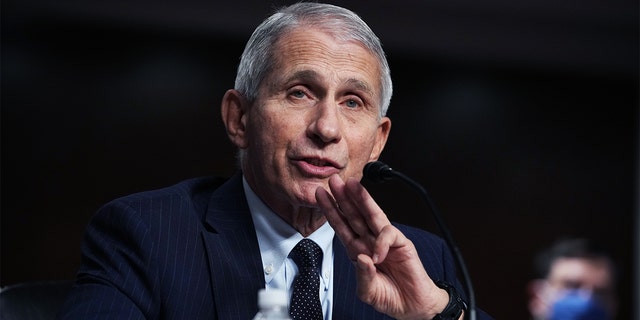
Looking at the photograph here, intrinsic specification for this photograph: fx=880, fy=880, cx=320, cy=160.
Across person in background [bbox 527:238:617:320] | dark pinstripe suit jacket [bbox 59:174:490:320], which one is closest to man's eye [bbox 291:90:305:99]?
dark pinstripe suit jacket [bbox 59:174:490:320]

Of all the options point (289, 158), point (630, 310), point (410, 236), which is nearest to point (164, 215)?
point (289, 158)

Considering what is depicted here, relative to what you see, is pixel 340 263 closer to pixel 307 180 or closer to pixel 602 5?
pixel 307 180

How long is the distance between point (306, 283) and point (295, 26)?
1.66 ft

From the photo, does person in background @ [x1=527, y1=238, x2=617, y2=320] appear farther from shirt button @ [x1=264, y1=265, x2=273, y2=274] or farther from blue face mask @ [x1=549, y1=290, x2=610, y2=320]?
shirt button @ [x1=264, y1=265, x2=273, y2=274]

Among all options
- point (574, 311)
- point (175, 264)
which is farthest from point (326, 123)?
point (574, 311)

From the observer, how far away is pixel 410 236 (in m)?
1.97

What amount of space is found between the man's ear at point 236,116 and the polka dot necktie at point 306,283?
0.84ft

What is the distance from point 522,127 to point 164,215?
16.7 feet

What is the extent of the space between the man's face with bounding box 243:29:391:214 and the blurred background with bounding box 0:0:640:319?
3.88 meters

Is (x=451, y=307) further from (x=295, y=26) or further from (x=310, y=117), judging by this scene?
(x=295, y=26)

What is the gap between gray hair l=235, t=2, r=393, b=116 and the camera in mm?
1753

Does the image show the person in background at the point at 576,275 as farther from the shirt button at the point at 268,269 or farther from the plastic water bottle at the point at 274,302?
the plastic water bottle at the point at 274,302

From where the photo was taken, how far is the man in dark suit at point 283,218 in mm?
1497

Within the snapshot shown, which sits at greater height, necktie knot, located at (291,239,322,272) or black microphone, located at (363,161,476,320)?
black microphone, located at (363,161,476,320)
